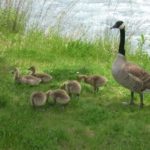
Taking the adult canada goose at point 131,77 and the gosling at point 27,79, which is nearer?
the adult canada goose at point 131,77

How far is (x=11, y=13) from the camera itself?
1479 centimetres

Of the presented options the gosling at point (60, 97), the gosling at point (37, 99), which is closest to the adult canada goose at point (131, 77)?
the gosling at point (60, 97)

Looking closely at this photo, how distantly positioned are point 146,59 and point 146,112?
14.2ft

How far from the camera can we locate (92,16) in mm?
17562

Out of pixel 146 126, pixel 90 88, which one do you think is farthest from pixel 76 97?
pixel 146 126

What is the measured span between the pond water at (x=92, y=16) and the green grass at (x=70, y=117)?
3854 mm

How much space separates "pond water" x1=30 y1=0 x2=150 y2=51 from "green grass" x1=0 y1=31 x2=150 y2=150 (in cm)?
385

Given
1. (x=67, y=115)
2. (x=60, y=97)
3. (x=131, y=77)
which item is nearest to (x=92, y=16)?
(x=131, y=77)

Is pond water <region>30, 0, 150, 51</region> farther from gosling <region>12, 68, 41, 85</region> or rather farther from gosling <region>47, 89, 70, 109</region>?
gosling <region>47, 89, 70, 109</region>

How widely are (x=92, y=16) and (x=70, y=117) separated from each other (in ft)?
31.6

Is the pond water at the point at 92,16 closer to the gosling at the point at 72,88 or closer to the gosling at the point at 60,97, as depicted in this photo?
the gosling at the point at 72,88

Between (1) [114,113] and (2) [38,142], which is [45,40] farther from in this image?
(2) [38,142]

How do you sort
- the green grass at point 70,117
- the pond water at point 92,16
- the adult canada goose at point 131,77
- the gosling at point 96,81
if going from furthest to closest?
1. the pond water at point 92,16
2. the gosling at point 96,81
3. the adult canada goose at point 131,77
4. the green grass at point 70,117

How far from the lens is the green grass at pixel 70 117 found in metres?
7.43
